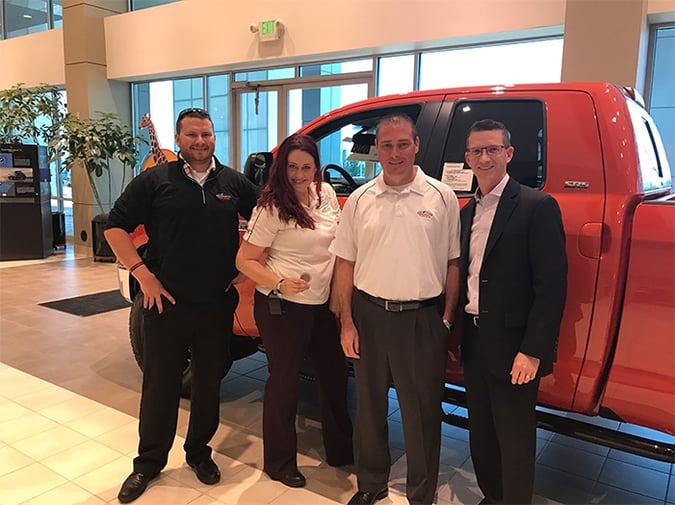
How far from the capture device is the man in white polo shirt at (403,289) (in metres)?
2.14

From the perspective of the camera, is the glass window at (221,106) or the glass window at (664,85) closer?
the glass window at (664,85)

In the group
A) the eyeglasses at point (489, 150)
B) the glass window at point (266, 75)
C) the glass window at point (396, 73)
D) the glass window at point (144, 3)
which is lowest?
the eyeglasses at point (489, 150)

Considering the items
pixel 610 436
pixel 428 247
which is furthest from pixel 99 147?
pixel 610 436

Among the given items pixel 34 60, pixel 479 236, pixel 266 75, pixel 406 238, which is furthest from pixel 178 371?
pixel 34 60

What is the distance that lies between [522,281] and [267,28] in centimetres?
612

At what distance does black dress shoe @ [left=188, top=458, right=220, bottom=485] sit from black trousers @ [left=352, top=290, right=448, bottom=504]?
73 centimetres

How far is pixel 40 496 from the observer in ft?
8.10

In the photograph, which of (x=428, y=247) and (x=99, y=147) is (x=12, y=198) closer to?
(x=99, y=147)

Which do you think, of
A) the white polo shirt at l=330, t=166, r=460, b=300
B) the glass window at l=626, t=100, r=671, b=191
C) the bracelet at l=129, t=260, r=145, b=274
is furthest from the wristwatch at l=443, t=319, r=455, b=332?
the bracelet at l=129, t=260, r=145, b=274

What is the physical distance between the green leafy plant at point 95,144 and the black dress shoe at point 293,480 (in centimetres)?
720

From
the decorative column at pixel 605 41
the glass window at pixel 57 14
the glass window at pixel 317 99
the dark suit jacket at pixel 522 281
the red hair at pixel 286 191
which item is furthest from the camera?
the glass window at pixel 57 14

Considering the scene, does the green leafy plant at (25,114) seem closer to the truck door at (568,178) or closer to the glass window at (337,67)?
the glass window at (337,67)

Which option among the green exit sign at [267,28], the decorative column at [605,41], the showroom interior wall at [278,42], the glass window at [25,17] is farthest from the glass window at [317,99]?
the glass window at [25,17]

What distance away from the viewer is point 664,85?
5.09 metres
